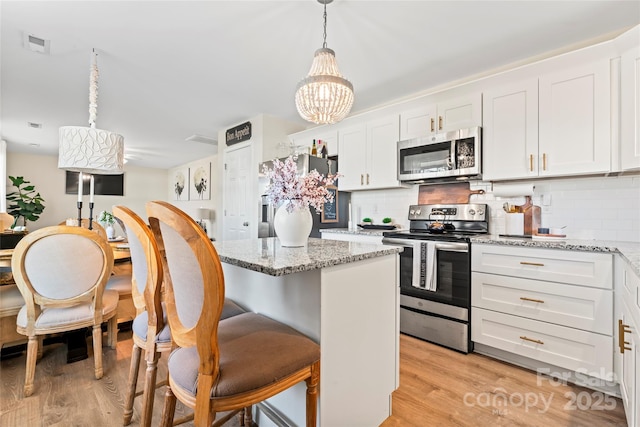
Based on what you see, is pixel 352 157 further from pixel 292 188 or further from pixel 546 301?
pixel 546 301

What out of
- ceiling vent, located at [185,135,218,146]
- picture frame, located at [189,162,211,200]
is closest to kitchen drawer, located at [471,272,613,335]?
ceiling vent, located at [185,135,218,146]

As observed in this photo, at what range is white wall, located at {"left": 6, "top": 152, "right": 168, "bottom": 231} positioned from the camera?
23.0ft

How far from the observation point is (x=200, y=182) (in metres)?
7.79

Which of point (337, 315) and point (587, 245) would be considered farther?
point (587, 245)

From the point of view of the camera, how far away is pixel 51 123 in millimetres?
4598

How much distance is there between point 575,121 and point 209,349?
9.11ft

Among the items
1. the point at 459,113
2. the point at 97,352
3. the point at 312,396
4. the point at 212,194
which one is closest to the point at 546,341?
the point at 312,396

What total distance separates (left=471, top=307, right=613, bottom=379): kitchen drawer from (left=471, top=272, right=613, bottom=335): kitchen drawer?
0.16ft

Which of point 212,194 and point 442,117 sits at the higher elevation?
point 442,117

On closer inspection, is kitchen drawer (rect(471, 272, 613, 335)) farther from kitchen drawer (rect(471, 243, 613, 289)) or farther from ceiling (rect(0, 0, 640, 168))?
ceiling (rect(0, 0, 640, 168))

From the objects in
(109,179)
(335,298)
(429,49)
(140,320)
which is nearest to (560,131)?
(429,49)

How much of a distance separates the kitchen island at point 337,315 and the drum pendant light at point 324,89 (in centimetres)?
93

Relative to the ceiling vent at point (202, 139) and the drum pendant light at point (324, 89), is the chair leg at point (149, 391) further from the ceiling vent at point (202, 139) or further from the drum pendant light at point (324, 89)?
the ceiling vent at point (202, 139)

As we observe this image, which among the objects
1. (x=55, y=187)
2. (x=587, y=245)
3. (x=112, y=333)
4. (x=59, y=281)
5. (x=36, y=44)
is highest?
(x=36, y=44)
